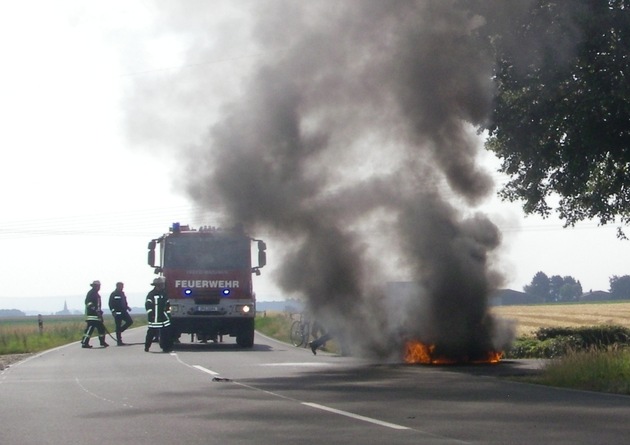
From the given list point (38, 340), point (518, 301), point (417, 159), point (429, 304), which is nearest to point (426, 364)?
point (429, 304)

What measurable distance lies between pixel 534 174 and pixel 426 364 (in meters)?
4.88

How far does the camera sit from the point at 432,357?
70.8ft

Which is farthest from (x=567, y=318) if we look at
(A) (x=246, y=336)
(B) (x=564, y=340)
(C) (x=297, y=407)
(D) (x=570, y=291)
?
(D) (x=570, y=291)

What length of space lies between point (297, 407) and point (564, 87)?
432 inches

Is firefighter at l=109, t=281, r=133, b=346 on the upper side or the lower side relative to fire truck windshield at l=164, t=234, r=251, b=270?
lower

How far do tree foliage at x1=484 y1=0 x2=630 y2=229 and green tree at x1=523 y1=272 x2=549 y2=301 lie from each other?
15684 centimetres

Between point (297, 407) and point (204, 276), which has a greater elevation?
point (204, 276)

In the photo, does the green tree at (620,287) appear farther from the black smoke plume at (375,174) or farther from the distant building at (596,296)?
the black smoke plume at (375,174)

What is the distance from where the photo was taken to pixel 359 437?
9.95 m

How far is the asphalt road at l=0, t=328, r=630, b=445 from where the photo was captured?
10141mm

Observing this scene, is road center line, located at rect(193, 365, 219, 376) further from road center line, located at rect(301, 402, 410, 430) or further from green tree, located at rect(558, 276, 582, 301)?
green tree, located at rect(558, 276, 582, 301)

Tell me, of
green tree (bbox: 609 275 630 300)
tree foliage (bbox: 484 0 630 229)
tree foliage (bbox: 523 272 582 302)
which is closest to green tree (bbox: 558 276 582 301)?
tree foliage (bbox: 523 272 582 302)

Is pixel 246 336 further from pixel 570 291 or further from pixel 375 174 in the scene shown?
pixel 570 291

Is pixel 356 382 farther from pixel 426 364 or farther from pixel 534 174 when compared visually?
pixel 534 174
